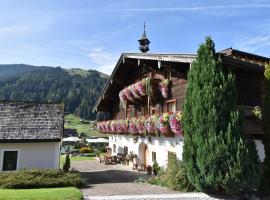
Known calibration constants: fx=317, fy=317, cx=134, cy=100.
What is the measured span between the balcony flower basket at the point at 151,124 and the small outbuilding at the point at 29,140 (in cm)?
531

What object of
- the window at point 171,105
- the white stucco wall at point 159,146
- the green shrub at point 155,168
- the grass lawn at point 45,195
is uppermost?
the window at point 171,105

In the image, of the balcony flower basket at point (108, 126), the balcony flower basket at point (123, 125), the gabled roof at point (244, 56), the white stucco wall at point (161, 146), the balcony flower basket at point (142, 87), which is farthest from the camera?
the balcony flower basket at point (108, 126)

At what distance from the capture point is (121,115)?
100ft

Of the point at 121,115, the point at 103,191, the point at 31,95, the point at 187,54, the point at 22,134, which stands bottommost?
the point at 103,191

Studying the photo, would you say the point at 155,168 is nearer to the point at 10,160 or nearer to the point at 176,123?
the point at 176,123

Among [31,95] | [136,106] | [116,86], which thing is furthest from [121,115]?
[31,95]

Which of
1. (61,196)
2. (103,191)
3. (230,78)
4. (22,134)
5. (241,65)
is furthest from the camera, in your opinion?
(22,134)

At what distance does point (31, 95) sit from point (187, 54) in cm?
16896

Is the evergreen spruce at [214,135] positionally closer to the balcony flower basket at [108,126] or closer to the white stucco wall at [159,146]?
the white stucco wall at [159,146]

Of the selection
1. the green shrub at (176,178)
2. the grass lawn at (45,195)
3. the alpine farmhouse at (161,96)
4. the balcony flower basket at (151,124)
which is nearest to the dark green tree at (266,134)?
the alpine farmhouse at (161,96)

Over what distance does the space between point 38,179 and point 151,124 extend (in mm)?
7434

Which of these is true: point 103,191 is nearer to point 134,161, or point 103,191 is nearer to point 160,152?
point 160,152

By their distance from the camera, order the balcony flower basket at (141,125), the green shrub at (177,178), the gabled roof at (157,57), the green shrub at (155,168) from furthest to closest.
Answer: the balcony flower basket at (141,125) → the green shrub at (155,168) → the gabled roof at (157,57) → the green shrub at (177,178)

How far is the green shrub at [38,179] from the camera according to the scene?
1517cm
